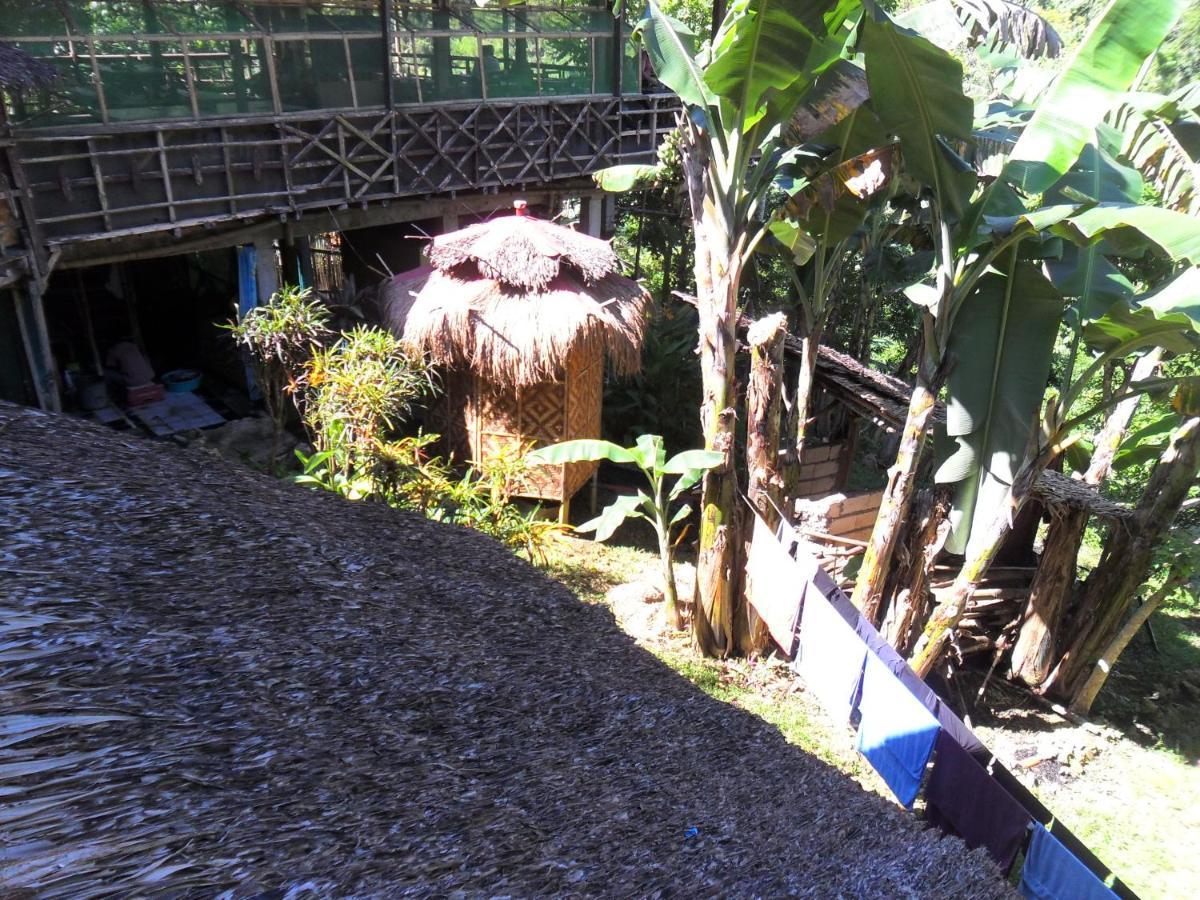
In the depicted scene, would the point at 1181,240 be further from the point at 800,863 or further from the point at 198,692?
the point at 198,692

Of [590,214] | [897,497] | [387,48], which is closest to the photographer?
[897,497]

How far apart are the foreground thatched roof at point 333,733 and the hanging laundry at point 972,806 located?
0.60 meters

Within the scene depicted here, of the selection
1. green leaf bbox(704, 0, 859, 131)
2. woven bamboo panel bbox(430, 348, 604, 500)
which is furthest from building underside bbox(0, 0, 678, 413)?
green leaf bbox(704, 0, 859, 131)

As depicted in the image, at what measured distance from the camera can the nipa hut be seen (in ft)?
27.6

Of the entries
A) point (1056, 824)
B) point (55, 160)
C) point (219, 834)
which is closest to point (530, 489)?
point (55, 160)

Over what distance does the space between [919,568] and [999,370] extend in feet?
6.01

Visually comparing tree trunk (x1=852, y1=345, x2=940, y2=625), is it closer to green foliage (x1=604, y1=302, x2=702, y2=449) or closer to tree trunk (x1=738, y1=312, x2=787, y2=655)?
tree trunk (x1=738, y1=312, x2=787, y2=655)

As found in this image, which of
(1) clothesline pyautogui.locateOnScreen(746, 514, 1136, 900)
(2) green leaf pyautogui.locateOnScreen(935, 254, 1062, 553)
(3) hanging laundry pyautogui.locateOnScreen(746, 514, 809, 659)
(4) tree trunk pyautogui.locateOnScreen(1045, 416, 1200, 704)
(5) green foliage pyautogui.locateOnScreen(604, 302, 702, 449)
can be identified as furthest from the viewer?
(5) green foliage pyautogui.locateOnScreen(604, 302, 702, 449)

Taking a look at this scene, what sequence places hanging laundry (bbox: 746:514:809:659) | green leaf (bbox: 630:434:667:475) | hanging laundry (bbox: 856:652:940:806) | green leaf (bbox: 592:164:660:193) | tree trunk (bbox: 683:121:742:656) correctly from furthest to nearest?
green leaf (bbox: 592:164:660:193) < green leaf (bbox: 630:434:667:475) < tree trunk (bbox: 683:121:742:656) < hanging laundry (bbox: 746:514:809:659) < hanging laundry (bbox: 856:652:940:806)

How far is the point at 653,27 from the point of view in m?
6.54

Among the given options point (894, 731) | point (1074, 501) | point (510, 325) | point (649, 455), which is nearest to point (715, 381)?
point (649, 455)

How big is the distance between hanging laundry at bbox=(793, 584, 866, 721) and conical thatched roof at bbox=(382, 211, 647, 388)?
143 inches

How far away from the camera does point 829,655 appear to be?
5977 millimetres

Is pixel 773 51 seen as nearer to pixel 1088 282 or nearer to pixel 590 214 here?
pixel 1088 282
